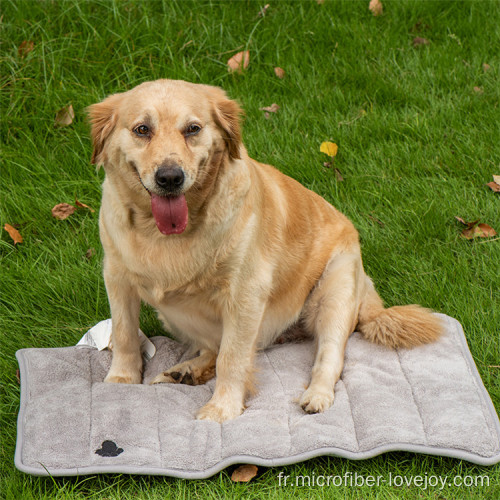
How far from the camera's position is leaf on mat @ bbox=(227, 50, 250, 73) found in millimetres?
5332

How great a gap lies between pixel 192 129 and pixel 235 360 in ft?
3.37

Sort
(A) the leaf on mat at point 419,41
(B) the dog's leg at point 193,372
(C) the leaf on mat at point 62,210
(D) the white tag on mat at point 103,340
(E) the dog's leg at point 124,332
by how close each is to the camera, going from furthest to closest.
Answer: (A) the leaf on mat at point 419,41, (C) the leaf on mat at point 62,210, (D) the white tag on mat at point 103,340, (B) the dog's leg at point 193,372, (E) the dog's leg at point 124,332

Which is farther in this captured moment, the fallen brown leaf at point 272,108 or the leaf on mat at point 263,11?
the leaf on mat at point 263,11

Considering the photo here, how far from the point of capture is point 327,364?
332cm

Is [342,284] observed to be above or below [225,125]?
below

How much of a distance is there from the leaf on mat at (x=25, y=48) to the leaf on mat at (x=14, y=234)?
1.56m

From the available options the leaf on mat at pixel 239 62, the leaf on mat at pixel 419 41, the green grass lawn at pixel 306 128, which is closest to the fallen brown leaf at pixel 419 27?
the green grass lawn at pixel 306 128

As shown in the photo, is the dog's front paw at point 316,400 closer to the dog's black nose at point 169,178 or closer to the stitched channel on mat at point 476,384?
the stitched channel on mat at point 476,384

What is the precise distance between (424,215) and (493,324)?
92 centimetres

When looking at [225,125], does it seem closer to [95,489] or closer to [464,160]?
[95,489]

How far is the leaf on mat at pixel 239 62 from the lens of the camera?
533cm

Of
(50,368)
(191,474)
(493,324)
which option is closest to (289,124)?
(493,324)

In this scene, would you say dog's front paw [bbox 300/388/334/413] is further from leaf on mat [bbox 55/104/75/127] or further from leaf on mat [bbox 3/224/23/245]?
leaf on mat [bbox 55/104/75/127]

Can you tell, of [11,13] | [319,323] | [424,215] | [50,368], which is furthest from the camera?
[11,13]
